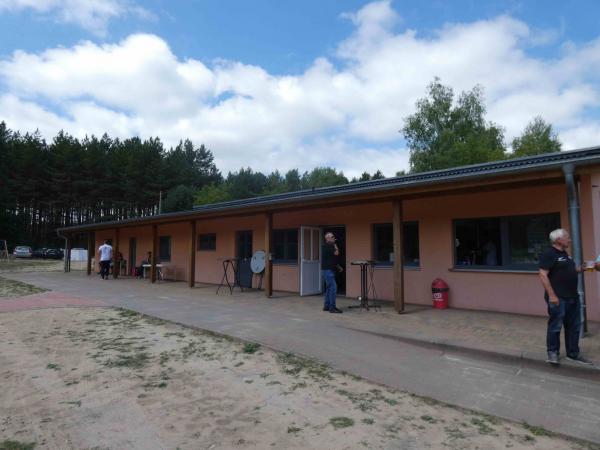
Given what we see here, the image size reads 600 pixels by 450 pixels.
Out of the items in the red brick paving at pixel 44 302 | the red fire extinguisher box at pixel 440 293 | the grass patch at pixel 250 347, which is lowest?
the grass patch at pixel 250 347

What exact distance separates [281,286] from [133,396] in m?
8.61

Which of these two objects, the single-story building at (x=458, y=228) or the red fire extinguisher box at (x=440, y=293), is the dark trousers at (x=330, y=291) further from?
the red fire extinguisher box at (x=440, y=293)

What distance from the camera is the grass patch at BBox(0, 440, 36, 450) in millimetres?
2711

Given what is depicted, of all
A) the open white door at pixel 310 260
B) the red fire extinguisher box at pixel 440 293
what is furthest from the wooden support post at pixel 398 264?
the open white door at pixel 310 260

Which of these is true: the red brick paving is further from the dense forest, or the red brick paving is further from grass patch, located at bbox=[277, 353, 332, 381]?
the dense forest

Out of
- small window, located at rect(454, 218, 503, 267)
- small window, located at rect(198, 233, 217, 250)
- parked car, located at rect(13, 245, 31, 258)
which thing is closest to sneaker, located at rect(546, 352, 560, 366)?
small window, located at rect(454, 218, 503, 267)

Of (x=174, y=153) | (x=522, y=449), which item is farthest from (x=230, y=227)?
(x=174, y=153)

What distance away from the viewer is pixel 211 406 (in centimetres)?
347

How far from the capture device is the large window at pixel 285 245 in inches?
472

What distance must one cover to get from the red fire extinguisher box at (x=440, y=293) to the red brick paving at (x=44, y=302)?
Result: 24.3 ft

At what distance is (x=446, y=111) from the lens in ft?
113

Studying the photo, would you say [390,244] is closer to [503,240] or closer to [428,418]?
[503,240]

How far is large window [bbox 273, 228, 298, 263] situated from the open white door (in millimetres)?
1092

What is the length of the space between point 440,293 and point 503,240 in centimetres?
164
